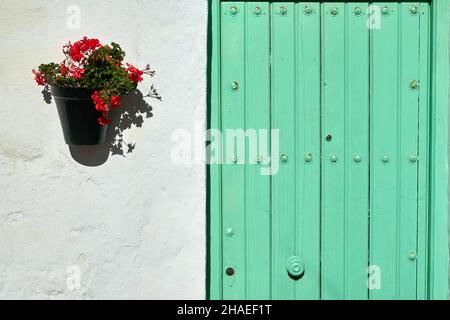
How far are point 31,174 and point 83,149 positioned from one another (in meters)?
0.27

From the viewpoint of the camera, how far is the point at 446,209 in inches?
134

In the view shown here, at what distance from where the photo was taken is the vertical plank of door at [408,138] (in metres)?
3.41

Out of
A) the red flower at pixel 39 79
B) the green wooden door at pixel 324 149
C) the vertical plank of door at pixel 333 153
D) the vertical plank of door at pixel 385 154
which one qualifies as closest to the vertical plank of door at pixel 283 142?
the green wooden door at pixel 324 149

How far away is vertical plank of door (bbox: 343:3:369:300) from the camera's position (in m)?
3.41

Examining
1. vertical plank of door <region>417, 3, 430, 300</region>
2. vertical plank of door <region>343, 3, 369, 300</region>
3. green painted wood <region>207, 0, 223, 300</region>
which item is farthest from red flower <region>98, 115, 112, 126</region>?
vertical plank of door <region>417, 3, 430, 300</region>

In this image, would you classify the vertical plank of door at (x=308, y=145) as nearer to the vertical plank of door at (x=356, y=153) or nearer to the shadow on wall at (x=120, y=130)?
the vertical plank of door at (x=356, y=153)

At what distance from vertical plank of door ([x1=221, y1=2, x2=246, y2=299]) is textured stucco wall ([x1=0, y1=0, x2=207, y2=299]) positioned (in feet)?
0.44

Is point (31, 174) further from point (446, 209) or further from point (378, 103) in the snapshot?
point (446, 209)

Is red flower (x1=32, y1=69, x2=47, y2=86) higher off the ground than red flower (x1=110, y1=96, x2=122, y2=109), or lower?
higher

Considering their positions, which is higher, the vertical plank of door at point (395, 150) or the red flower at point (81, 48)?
the red flower at point (81, 48)

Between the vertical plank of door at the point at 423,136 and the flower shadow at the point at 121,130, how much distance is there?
1.25 m

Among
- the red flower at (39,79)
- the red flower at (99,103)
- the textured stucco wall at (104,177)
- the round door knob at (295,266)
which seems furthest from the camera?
the round door knob at (295,266)

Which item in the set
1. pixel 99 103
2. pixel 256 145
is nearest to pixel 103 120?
pixel 99 103

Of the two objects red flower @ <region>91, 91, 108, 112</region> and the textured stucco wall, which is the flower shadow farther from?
red flower @ <region>91, 91, 108, 112</region>
